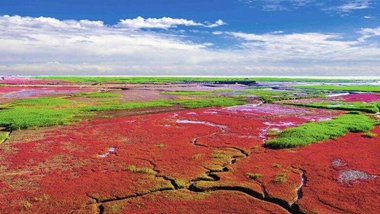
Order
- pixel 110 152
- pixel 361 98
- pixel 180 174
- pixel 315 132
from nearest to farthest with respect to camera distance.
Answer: pixel 180 174
pixel 110 152
pixel 315 132
pixel 361 98

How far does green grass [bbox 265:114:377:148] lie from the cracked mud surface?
784 mm

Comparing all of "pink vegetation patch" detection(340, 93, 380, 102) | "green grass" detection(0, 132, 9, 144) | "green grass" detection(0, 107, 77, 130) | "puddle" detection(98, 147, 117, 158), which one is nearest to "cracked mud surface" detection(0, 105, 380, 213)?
"puddle" detection(98, 147, 117, 158)

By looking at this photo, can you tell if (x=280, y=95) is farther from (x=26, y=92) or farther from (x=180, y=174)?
(x=26, y=92)

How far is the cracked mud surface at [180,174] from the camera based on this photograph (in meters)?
12.0

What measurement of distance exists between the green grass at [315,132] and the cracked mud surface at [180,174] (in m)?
0.78

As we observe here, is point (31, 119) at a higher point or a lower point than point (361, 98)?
higher

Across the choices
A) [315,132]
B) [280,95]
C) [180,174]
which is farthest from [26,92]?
[180,174]

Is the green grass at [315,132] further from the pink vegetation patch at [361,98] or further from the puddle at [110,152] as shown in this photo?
the pink vegetation patch at [361,98]

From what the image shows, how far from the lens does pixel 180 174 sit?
15.1 m

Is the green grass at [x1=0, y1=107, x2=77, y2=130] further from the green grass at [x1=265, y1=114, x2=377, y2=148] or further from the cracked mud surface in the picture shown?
the green grass at [x1=265, y1=114, x2=377, y2=148]

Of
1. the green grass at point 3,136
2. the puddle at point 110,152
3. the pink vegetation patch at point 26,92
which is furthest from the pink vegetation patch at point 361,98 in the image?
the pink vegetation patch at point 26,92

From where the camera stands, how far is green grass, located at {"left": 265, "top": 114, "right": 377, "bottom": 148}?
67.8ft

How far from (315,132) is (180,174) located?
1285 centimetres

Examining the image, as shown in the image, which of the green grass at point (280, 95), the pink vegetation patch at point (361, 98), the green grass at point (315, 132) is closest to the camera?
the green grass at point (315, 132)
